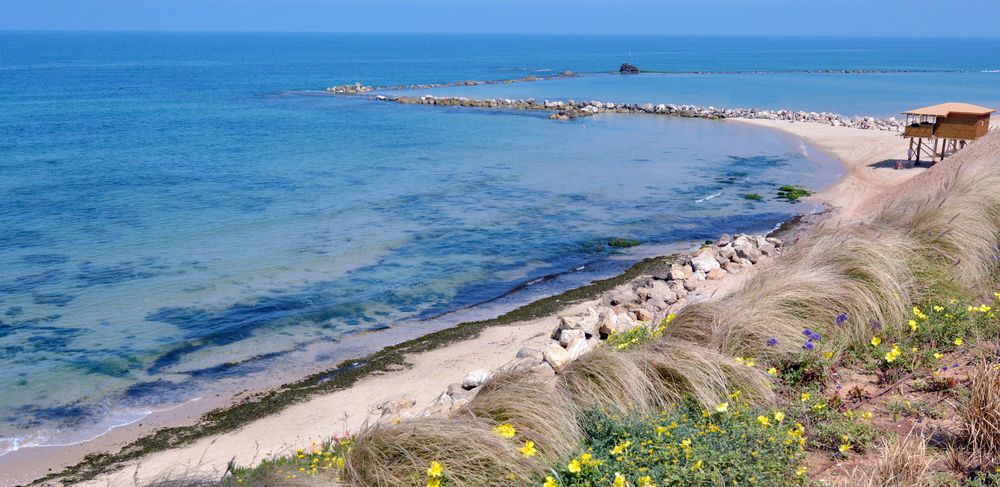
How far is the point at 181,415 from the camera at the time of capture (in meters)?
9.16

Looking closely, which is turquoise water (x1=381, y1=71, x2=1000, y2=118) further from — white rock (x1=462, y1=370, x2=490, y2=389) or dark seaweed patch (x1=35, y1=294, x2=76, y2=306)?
dark seaweed patch (x1=35, y1=294, x2=76, y2=306)

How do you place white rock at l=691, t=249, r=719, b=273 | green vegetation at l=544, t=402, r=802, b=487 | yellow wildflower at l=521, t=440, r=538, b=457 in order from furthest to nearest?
white rock at l=691, t=249, r=719, b=273, yellow wildflower at l=521, t=440, r=538, b=457, green vegetation at l=544, t=402, r=802, b=487

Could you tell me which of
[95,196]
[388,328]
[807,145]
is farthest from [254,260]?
[807,145]

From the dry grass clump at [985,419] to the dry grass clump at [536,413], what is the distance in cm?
247

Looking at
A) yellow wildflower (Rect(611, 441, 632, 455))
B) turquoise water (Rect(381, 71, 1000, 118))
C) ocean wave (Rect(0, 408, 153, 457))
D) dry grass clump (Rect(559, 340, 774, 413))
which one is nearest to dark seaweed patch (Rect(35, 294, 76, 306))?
ocean wave (Rect(0, 408, 153, 457))

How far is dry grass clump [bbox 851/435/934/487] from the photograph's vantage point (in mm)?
3492

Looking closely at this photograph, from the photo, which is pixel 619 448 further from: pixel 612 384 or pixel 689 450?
pixel 612 384

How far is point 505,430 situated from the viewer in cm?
429

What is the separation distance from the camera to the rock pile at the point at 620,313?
318 inches

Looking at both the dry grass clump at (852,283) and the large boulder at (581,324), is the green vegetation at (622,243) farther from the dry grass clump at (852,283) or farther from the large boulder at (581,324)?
the dry grass clump at (852,283)

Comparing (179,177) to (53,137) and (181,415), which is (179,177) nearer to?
(53,137)

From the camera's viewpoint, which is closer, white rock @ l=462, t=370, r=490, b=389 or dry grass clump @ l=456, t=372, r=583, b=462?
dry grass clump @ l=456, t=372, r=583, b=462

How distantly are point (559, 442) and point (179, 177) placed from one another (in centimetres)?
2624

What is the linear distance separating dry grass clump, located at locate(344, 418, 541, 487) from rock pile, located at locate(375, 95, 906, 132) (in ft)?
130
